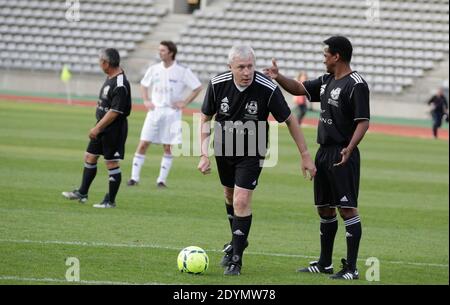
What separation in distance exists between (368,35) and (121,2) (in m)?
14.6

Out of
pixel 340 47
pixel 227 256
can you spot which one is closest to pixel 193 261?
pixel 227 256

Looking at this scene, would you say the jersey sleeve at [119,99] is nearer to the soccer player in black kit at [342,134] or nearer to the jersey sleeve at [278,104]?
the soccer player in black kit at [342,134]

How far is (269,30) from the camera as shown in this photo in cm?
4828

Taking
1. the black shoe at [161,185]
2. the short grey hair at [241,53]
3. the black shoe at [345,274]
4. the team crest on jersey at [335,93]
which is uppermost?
the short grey hair at [241,53]

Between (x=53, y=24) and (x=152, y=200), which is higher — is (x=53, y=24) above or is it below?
above

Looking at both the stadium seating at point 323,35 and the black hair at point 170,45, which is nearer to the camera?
the black hair at point 170,45

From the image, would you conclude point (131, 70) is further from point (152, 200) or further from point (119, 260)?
point (119, 260)

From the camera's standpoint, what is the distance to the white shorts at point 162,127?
54.2ft

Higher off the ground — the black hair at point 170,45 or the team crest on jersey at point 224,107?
the black hair at point 170,45

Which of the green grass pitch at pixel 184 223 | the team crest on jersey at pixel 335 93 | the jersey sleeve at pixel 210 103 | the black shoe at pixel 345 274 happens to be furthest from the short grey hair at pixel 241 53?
the black shoe at pixel 345 274

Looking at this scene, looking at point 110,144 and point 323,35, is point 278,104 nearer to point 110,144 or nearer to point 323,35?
point 110,144

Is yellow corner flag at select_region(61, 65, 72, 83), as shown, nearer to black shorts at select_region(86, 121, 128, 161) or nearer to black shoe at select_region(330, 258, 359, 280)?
black shorts at select_region(86, 121, 128, 161)

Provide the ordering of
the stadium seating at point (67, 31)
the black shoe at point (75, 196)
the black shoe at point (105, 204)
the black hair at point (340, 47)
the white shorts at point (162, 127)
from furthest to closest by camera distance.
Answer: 1. the stadium seating at point (67, 31)
2. the white shorts at point (162, 127)
3. the black shoe at point (75, 196)
4. the black shoe at point (105, 204)
5. the black hair at point (340, 47)
